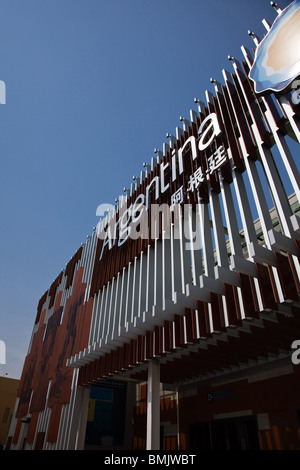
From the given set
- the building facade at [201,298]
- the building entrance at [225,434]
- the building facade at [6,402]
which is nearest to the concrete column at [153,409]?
the building facade at [201,298]

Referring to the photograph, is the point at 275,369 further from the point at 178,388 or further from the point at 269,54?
the point at 269,54

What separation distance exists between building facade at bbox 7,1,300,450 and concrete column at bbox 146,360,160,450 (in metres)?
0.04

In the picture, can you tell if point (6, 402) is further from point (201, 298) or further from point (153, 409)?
point (201, 298)

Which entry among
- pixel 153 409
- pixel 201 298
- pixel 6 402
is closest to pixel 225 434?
→ pixel 153 409

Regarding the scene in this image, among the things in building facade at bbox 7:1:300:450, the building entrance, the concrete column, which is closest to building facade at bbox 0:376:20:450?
building facade at bbox 7:1:300:450

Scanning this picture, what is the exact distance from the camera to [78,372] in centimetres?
1218

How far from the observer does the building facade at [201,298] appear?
6.35 metres

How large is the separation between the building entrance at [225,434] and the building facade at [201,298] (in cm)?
4

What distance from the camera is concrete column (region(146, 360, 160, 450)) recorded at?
24.5 feet

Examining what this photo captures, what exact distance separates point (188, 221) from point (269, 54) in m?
4.72

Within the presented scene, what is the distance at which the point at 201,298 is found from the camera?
6715 mm

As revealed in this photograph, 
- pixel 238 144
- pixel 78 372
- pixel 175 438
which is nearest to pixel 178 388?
pixel 175 438

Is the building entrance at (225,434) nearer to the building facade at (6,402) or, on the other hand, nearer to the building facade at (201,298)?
the building facade at (201,298)

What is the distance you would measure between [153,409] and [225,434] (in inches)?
168
